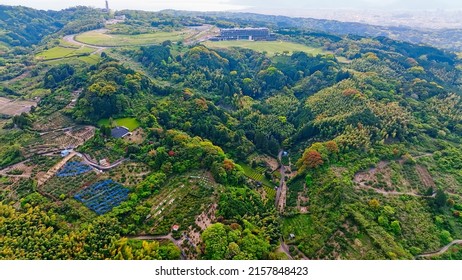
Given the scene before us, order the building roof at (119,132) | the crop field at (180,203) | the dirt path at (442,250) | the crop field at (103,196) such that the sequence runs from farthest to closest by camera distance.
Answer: the building roof at (119,132)
the crop field at (103,196)
the crop field at (180,203)
the dirt path at (442,250)

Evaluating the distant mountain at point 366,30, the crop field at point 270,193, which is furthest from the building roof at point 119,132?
the distant mountain at point 366,30

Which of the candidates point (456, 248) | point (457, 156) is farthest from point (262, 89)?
point (456, 248)

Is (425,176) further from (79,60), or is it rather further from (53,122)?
(79,60)

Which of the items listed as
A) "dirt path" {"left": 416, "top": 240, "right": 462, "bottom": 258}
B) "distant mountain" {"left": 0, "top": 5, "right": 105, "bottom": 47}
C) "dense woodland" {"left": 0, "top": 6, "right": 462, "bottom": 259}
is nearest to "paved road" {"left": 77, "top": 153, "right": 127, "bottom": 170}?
"dense woodland" {"left": 0, "top": 6, "right": 462, "bottom": 259}

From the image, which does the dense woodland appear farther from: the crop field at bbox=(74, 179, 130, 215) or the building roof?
the building roof

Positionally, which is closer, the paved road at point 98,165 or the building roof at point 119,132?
the paved road at point 98,165

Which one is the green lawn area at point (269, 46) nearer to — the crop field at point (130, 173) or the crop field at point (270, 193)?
the crop field at point (270, 193)
